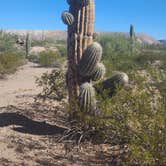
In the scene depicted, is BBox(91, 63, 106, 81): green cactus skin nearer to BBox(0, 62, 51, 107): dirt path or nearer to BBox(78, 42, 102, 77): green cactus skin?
BBox(78, 42, 102, 77): green cactus skin

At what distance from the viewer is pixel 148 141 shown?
5.93m

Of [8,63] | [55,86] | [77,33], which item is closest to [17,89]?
[55,86]

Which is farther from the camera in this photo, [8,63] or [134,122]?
[8,63]

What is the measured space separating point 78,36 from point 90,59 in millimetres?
694

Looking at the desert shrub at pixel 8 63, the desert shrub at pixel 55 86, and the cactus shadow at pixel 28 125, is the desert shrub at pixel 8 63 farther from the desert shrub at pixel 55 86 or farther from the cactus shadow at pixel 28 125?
the cactus shadow at pixel 28 125

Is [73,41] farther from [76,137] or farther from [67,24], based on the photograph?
[76,137]

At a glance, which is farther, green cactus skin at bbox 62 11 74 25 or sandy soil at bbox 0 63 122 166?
green cactus skin at bbox 62 11 74 25

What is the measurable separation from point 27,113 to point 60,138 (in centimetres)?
237

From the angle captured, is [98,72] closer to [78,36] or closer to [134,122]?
[78,36]

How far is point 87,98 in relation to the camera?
27.6 feet

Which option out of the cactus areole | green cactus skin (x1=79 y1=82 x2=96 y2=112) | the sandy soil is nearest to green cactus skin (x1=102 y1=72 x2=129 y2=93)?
green cactus skin (x1=79 y1=82 x2=96 y2=112)

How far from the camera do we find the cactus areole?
8.94m

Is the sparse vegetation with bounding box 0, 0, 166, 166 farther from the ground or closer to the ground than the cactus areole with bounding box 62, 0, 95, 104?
closer to the ground

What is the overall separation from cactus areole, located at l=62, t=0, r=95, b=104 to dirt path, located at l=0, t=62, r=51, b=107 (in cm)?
358
